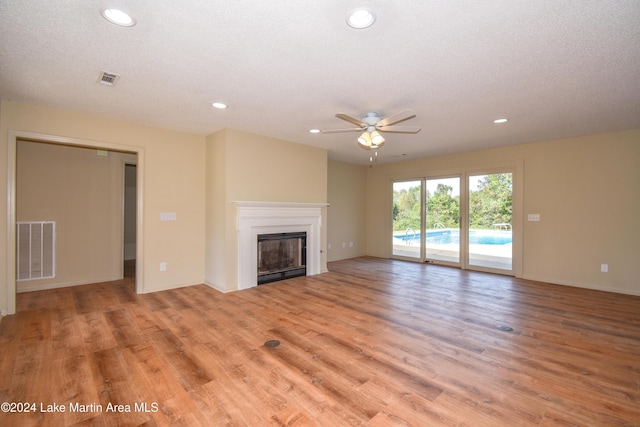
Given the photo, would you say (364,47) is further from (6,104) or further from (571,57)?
(6,104)

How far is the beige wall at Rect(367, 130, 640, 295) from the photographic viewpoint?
14.8 feet

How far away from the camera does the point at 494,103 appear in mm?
3373

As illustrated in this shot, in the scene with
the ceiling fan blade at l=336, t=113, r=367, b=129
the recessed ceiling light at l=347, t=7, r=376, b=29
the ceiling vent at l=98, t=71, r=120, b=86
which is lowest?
the ceiling fan blade at l=336, t=113, r=367, b=129

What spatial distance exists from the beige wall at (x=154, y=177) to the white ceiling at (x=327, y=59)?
0.96 ft

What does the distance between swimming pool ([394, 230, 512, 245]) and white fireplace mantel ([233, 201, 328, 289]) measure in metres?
2.71

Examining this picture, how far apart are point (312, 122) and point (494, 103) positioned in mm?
2279

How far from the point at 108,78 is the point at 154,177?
1869mm

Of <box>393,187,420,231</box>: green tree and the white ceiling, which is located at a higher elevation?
the white ceiling

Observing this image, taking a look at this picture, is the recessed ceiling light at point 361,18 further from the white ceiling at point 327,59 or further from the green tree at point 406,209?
the green tree at point 406,209

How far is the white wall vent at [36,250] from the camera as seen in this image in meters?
4.35

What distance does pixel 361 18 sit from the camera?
1911 millimetres

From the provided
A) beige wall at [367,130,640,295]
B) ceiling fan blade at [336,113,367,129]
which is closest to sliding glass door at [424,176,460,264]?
beige wall at [367,130,640,295]

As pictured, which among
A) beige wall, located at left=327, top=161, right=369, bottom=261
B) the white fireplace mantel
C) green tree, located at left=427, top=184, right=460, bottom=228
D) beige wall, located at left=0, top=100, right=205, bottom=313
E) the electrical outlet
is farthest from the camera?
beige wall, located at left=327, top=161, right=369, bottom=261

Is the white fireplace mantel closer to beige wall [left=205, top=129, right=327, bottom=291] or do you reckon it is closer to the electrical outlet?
beige wall [left=205, top=129, right=327, bottom=291]
